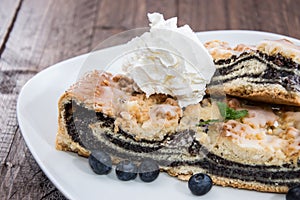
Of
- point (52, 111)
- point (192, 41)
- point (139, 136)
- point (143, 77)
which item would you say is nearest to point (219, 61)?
point (192, 41)

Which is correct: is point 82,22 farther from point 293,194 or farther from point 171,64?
point 293,194

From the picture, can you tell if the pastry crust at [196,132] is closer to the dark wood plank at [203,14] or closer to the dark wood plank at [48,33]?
the dark wood plank at [48,33]

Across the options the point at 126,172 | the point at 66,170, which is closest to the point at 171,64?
the point at 126,172

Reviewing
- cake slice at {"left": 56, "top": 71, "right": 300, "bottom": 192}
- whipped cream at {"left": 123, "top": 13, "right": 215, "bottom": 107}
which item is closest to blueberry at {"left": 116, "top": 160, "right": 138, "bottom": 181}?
cake slice at {"left": 56, "top": 71, "right": 300, "bottom": 192}

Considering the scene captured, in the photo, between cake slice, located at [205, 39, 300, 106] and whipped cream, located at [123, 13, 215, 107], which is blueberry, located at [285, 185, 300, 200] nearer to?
cake slice, located at [205, 39, 300, 106]

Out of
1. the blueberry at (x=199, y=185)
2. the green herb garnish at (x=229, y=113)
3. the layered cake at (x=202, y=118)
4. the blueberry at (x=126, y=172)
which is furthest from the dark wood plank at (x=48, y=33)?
the blueberry at (x=199, y=185)

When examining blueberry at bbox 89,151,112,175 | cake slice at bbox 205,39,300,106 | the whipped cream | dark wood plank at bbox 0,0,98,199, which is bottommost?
dark wood plank at bbox 0,0,98,199
